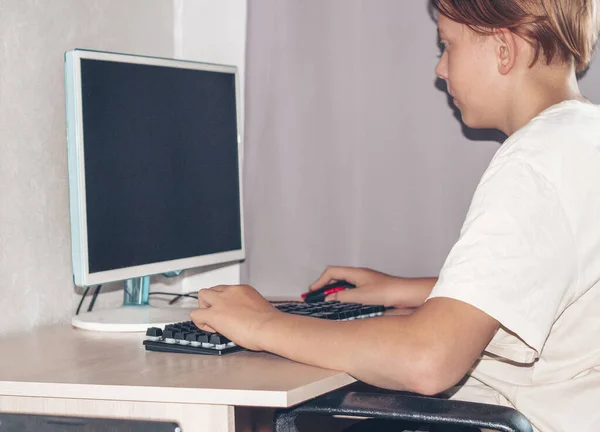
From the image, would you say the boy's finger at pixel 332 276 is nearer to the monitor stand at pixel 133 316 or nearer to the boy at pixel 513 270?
the monitor stand at pixel 133 316

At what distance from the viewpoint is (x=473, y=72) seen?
4.34 feet

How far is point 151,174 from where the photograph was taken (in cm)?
154

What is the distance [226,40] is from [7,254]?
0.81 meters

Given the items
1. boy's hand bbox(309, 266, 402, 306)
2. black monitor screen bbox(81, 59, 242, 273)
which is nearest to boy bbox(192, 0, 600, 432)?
black monitor screen bbox(81, 59, 242, 273)

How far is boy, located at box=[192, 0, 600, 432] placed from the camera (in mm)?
1062

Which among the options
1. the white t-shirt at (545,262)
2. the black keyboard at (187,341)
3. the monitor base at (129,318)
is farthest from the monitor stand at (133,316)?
the white t-shirt at (545,262)

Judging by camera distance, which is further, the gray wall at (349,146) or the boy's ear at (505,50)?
the gray wall at (349,146)

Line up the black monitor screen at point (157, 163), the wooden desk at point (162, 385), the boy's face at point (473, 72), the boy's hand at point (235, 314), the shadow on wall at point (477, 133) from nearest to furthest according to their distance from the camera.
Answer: the wooden desk at point (162, 385)
the boy's hand at point (235, 314)
the boy's face at point (473, 72)
the black monitor screen at point (157, 163)
the shadow on wall at point (477, 133)

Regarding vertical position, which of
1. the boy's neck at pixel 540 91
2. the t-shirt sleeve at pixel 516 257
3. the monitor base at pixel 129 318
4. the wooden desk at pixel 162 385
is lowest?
the monitor base at pixel 129 318

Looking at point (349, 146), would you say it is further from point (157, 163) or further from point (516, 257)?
point (516, 257)

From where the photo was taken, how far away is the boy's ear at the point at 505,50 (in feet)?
4.15

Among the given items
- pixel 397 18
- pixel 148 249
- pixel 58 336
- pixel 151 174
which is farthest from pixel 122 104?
pixel 397 18

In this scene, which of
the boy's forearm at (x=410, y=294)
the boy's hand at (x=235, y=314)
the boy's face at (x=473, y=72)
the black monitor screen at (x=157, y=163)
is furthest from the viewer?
the boy's forearm at (x=410, y=294)

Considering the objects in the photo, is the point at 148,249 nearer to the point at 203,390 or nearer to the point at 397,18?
the point at 203,390
